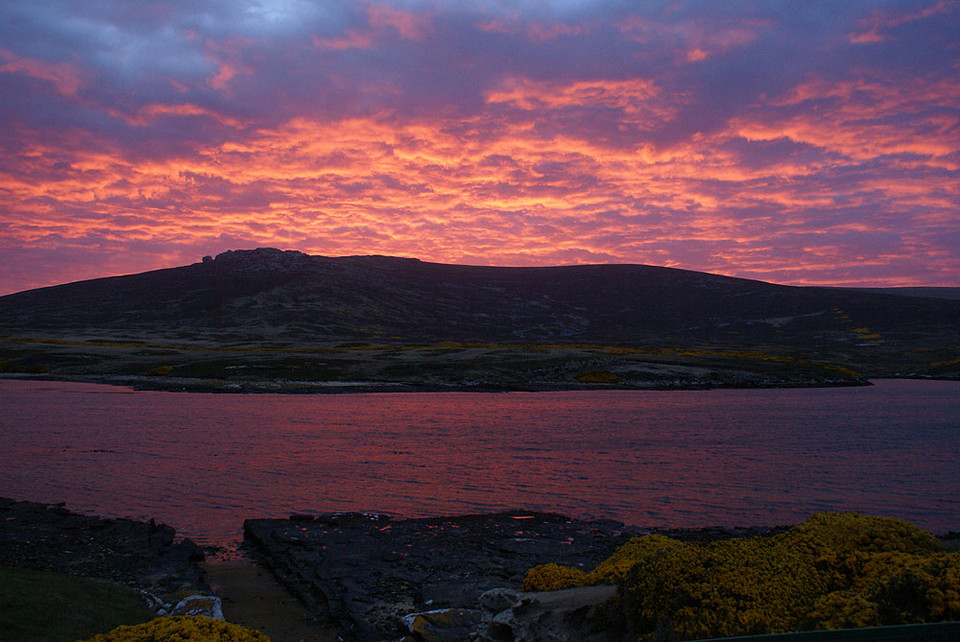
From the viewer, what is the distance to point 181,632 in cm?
724

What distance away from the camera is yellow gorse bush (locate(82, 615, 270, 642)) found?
7109mm

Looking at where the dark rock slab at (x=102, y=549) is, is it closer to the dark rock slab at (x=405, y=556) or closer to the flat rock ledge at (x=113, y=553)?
the flat rock ledge at (x=113, y=553)

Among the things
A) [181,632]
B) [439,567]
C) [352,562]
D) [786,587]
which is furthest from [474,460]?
[181,632]

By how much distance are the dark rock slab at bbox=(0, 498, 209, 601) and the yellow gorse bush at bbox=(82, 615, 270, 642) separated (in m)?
6.51

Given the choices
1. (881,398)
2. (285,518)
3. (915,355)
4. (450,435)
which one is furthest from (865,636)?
(915,355)

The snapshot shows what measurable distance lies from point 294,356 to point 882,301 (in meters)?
168

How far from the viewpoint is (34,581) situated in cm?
1207

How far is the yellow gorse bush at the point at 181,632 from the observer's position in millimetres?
7109

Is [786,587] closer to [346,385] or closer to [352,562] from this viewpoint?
[352,562]

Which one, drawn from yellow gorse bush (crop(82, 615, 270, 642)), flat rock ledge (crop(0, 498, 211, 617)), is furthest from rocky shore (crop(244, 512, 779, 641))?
yellow gorse bush (crop(82, 615, 270, 642))

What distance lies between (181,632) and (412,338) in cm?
13835

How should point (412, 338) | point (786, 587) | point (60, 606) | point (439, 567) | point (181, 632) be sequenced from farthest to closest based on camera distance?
point (412, 338)
point (439, 567)
point (60, 606)
point (786, 587)
point (181, 632)

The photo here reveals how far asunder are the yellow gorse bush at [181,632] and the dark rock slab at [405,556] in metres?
4.48

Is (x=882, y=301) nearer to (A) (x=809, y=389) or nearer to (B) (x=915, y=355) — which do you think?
(B) (x=915, y=355)
